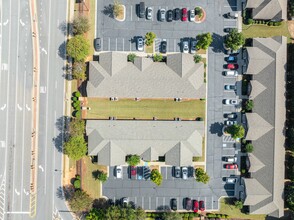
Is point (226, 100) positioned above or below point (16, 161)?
above

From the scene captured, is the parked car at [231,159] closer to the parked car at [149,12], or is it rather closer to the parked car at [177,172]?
the parked car at [177,172]

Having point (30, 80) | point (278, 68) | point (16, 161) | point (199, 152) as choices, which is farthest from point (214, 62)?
point (16, 161)

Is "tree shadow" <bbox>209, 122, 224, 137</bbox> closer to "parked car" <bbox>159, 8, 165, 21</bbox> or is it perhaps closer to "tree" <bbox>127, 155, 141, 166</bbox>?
"tree" <bbox>127, 155, 141, 166</bbox>

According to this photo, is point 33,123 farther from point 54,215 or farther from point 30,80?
point 54,215

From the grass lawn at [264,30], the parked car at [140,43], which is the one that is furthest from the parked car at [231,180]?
the parked car at [140,43]

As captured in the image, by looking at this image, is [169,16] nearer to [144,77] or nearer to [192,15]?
[192,15]

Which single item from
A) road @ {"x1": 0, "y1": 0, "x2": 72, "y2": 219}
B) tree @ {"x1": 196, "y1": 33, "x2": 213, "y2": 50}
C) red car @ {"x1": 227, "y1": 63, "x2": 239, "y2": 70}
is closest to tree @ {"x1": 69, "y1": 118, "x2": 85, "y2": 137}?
road @ {"x1": 0, "y1": 0, "x2": 72, "y2": 219}
